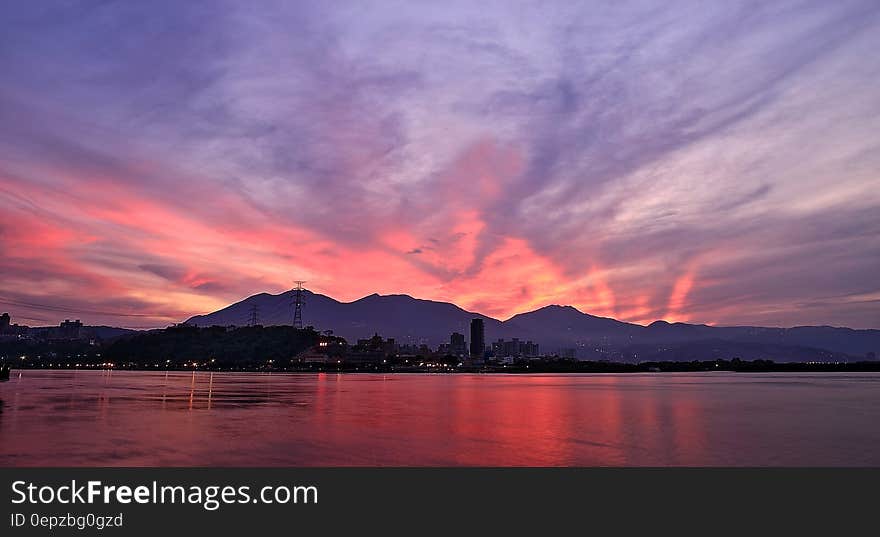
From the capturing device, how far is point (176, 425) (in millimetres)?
41312

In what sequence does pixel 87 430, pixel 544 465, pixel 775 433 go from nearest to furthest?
pixel 544 465
pixel 87 430
pixel 775 433
